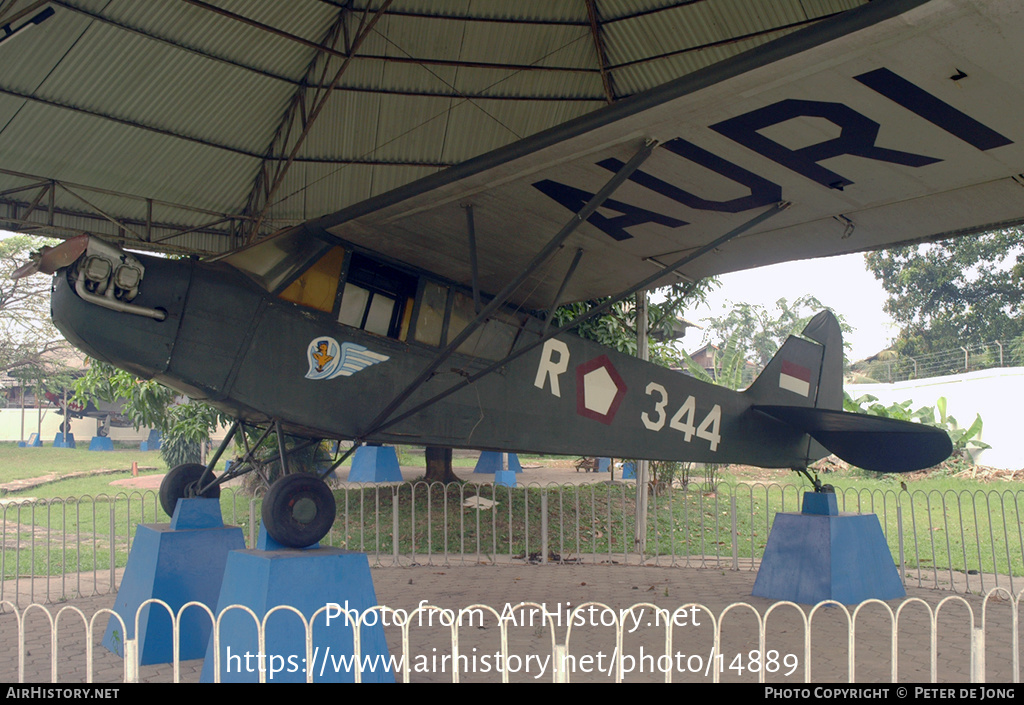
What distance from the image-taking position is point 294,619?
14.9 ft

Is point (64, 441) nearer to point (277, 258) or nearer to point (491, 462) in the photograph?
point (491, 462)

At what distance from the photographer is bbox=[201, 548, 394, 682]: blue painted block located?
4453 mm

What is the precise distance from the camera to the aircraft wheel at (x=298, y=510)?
4.99 m

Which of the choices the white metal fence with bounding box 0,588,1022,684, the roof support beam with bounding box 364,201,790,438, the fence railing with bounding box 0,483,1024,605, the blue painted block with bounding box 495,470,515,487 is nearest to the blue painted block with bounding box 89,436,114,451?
the fence railing with bounding box 0,483,1024,605

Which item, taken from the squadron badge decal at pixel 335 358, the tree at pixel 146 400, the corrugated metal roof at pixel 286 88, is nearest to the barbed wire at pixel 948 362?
the corrugated metal roof at pixel 286 88

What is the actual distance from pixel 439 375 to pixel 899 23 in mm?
4226

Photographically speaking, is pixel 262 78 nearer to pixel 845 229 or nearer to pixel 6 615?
pixel 6 615

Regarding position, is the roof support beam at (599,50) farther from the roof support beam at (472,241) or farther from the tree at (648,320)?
the roof support beam at (472,241)

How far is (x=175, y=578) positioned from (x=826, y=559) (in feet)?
21.5

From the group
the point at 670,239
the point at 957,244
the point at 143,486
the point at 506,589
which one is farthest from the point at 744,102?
the point at 957,244

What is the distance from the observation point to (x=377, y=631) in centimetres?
473

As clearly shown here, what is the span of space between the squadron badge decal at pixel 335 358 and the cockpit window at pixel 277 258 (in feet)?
1.86

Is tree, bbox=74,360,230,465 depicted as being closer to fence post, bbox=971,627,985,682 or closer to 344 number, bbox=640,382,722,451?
344 number, bbox=640,382,722,451

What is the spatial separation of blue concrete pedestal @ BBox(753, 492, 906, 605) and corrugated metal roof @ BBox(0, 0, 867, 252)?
19.6 feet
